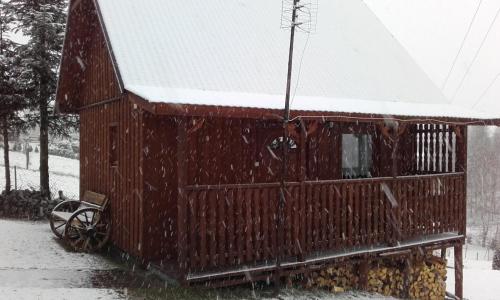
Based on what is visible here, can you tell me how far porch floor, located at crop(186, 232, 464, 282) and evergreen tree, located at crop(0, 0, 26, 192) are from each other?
1231 cm

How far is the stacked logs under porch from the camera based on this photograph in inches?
424

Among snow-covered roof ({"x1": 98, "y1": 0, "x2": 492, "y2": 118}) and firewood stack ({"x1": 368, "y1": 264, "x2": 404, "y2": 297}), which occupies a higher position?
snow-covered roof ({"x1": 98, "y1": 0, "x2": 492, "y2": 118})

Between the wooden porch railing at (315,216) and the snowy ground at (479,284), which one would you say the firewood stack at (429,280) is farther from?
the snowy ground at (479,284)

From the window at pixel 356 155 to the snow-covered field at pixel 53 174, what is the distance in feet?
42.0

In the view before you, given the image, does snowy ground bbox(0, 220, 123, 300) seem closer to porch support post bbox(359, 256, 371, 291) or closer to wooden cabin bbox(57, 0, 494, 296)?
wooden cabin bbox(57, 0, 494, 296)

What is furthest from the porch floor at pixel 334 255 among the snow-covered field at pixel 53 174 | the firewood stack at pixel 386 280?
the snow-covered field at pixel 53 174

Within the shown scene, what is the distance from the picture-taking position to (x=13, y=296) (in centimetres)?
779

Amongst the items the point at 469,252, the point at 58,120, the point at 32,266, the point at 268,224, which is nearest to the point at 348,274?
the point at 268,224

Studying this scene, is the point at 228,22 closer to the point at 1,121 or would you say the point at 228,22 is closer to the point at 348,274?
the point at 348,274

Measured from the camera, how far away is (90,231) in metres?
11.4

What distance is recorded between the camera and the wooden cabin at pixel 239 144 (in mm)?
8977

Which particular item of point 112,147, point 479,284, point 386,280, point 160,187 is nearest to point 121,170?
point 112,147

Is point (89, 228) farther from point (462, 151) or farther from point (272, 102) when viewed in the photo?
point (462, 151)


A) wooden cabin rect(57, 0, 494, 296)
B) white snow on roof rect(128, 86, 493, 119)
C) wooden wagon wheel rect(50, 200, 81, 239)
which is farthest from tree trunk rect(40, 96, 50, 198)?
white snow on roof rect(128, 86, 493, 119)
